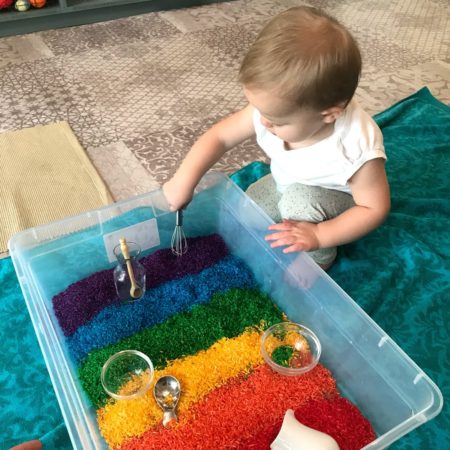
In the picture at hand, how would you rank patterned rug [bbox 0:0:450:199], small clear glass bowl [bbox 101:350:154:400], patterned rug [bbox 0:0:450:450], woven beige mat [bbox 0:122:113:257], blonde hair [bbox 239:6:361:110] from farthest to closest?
1. patterned rug [bbox 0:0:450:199]
2. woven beige mat [bbox 0:122:113:257]
3. patterned rug [bbox 0:0:450:450]
4. small clear glass bowl [bbox 101:350:154:400]
5. blonde hair [bbox 239:6:361:110]

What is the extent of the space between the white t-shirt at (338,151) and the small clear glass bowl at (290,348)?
274mm

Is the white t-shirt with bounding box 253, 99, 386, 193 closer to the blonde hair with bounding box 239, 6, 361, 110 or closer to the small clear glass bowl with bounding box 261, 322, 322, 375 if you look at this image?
the blonde hair with bounding box 239, 6, 361, 110

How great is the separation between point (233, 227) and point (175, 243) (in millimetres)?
128

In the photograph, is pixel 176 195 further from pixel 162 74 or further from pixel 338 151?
pixel 162 74

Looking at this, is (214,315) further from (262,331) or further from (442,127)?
(442,127)

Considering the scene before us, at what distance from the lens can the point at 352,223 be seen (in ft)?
2.79

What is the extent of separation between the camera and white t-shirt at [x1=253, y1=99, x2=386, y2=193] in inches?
31.7

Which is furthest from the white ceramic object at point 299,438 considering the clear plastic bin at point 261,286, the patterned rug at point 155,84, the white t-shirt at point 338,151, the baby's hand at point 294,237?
the white t-shirt at point 338,151

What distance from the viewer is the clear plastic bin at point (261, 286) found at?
2.31 feet

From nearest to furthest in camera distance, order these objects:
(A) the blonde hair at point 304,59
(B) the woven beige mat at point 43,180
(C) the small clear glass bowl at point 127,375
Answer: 1. (A) the blonde hair at point 304,59
2. (C) the small clear glass bowl at point 127,375
3. (B) the woven beige mat at point 43,180

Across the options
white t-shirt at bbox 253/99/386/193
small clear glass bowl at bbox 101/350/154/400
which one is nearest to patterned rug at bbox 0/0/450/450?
small clear glass bowl at bbox 101/350/154/400

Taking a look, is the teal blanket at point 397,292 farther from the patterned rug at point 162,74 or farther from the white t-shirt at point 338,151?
the patterned rug at point 162,74

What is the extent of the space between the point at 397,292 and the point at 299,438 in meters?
0.41

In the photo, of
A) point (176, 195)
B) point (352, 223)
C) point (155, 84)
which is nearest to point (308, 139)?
point (352, 223)
